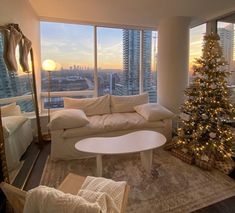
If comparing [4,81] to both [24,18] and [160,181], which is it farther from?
[160,181]

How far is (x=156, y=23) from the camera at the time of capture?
13.8 ft

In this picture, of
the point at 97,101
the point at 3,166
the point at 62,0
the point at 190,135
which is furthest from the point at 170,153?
the point at 62,0

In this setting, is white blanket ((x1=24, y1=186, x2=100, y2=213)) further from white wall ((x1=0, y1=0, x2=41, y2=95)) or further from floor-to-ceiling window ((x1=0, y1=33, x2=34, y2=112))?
white wall ((x1=0, y1=0, x2=41, y2=95))

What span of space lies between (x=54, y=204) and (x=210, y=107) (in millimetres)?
2500

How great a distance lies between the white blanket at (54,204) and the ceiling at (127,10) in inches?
117

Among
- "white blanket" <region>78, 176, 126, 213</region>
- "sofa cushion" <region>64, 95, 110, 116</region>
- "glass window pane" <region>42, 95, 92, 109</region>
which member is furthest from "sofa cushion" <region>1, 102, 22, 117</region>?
"glass window pane" <region>42, 95, 92, 109</region>

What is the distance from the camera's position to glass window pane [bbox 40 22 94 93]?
4.01 metres

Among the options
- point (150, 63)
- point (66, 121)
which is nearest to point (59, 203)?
point (66, 121)

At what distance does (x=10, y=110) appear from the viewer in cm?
195

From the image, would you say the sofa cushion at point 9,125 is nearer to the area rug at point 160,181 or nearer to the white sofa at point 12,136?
the white sofa at point 12,136

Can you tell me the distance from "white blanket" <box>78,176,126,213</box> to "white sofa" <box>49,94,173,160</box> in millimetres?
1499

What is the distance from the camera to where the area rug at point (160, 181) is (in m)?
1.90

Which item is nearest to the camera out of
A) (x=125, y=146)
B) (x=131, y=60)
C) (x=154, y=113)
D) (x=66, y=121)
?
(x=125, y=146)

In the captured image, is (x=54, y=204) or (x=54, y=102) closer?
(x=54, y=204)
